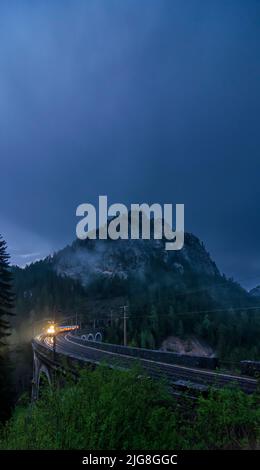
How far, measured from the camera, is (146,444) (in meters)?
7.88

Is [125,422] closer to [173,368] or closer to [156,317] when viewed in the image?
[173,368]

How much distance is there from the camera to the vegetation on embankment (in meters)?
7.71

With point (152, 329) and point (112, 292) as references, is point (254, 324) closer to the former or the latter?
point (152, 329)

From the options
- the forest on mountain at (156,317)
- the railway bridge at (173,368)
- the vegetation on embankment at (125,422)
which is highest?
the vegetation on embankment at (125,422)

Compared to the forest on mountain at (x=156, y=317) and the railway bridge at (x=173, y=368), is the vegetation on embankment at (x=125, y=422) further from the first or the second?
the forest on mountain at (x=156, y=317)

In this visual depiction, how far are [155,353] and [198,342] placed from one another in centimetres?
8620

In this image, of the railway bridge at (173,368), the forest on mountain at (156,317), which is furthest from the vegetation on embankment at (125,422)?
the forest on mountain at (156,317)

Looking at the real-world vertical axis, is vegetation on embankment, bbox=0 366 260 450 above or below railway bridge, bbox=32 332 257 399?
above

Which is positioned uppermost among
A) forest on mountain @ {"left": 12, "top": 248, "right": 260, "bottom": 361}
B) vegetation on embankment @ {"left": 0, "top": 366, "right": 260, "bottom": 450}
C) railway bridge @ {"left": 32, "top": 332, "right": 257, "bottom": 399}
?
vegetation on embankment @ {"left": 0, "top": 366, "right": 260, "bottom": 450}

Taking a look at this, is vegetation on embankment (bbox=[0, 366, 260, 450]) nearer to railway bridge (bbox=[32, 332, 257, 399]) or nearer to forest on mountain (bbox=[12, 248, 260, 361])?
railway bridge (bbox=[32, 332, 257, 399])

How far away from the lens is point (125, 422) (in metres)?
8.30

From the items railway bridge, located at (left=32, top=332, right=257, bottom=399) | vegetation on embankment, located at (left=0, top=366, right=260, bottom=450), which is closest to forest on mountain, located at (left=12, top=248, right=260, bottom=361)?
railway bridge, located at (left=32, top=332, right=257, bottom=399)

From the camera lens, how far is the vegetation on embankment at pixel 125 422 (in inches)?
304

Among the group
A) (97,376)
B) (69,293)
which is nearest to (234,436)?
(97,376)
